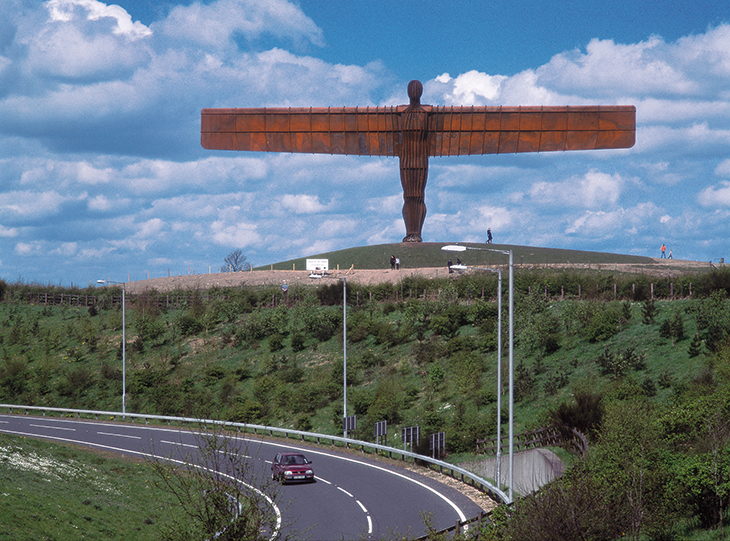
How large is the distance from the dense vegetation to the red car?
436 inches

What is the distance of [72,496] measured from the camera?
25500mm

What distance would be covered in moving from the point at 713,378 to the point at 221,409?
33.6 meters

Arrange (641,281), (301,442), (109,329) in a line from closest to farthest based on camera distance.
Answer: (301,442) → (641,281) → (109,329)

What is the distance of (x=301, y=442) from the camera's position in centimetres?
4097

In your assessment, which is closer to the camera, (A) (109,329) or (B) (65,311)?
(A) (109,329)

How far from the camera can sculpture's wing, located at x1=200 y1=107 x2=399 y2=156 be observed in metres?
56.2

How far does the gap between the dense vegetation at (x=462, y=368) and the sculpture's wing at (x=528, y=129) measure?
459 inches

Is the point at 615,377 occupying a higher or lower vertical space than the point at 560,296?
lower

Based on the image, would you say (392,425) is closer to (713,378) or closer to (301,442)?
(301,442)

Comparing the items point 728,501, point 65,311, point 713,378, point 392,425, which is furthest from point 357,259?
point 728,501

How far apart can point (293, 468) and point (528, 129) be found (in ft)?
120

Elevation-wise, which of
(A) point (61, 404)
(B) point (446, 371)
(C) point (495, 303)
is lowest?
(A) point (61, 404)

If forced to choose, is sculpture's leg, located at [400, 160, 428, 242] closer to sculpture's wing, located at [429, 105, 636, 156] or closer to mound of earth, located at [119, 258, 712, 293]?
sculpture's wing, located at [429, 105, 636, 156]

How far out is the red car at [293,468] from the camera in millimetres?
28516
